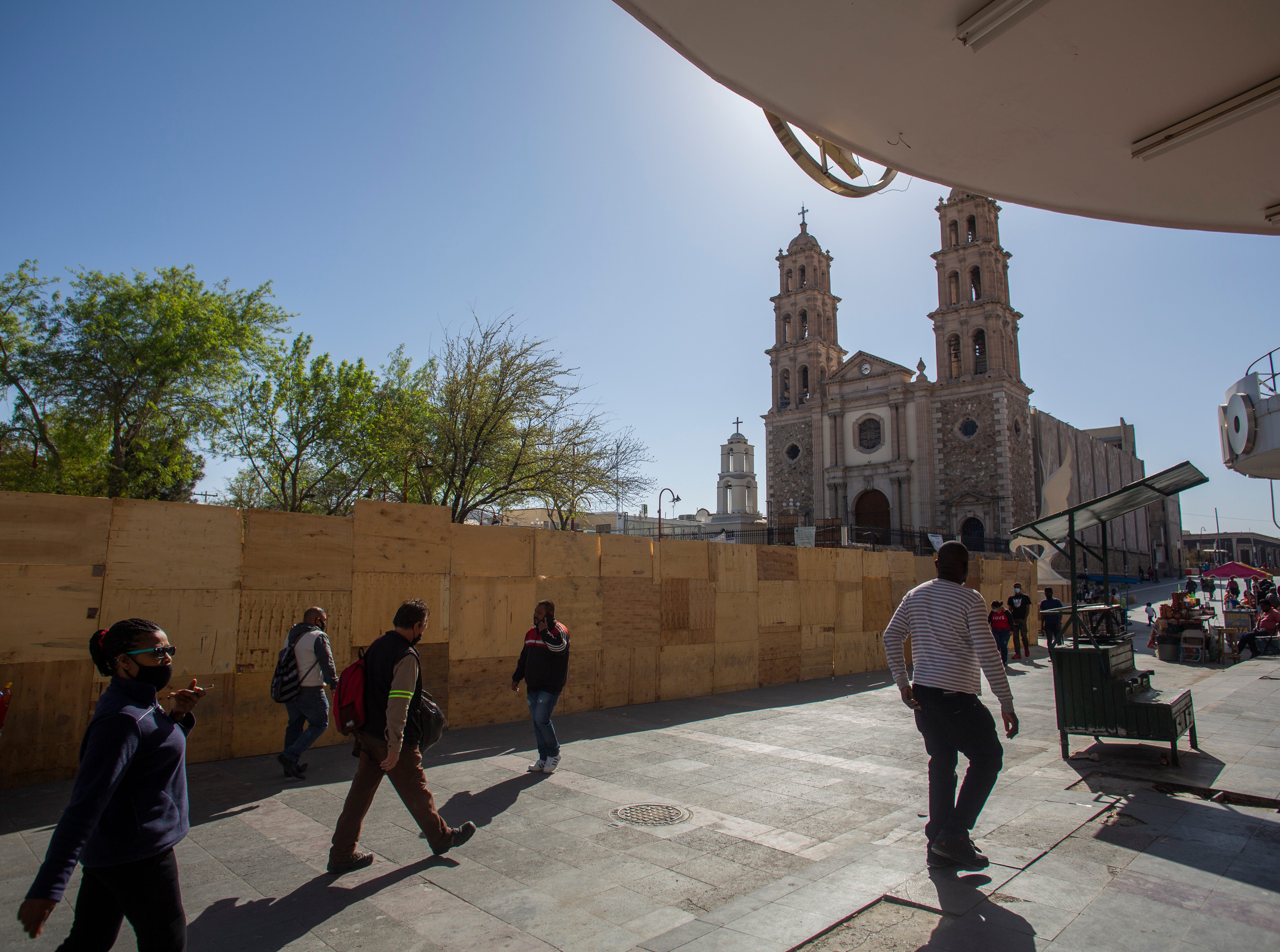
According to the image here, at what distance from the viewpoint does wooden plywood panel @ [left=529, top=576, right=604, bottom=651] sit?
31.5 ft

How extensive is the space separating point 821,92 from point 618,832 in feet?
16.1

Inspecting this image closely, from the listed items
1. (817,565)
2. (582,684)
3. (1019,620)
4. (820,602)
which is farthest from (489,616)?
(1019,620)

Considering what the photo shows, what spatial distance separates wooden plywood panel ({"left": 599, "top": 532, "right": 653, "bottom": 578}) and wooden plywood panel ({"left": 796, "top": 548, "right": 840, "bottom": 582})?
3664mm

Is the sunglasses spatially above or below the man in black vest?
above

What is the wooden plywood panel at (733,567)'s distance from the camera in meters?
11.8

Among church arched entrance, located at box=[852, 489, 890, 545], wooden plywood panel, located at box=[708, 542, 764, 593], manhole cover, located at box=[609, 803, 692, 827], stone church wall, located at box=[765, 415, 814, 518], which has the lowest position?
manhole cover, located at box=[609, 803, 692, 827]

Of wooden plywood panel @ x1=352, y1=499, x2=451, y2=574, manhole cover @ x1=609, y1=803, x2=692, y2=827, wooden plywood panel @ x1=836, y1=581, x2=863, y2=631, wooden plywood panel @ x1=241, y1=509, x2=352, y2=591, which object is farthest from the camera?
wooden plywood panel @ x1=836, y1=581, x2=863, y2=631

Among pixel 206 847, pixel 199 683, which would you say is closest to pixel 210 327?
pixel 199 683

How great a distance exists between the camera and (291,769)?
6375 mm

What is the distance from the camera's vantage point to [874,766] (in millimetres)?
7012

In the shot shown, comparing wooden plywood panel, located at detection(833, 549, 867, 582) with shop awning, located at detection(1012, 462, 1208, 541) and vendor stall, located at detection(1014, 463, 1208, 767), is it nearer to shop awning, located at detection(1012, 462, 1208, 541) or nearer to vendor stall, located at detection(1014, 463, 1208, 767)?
shop awning, located at detection(1012, 462, 1208, 541)

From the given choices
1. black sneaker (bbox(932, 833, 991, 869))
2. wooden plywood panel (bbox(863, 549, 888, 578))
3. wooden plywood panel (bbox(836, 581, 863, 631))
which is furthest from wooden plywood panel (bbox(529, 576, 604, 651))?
wooden plywood panel (bbox(863, 549, 888, 578))

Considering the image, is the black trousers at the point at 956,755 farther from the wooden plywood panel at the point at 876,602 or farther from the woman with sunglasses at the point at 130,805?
the wooden plywood panel at the point at 876,602

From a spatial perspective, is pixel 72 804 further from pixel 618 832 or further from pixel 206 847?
pixel 618 832
